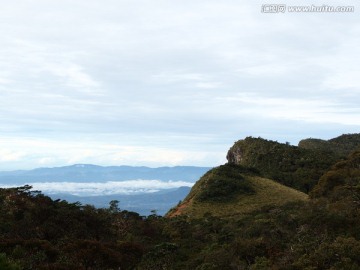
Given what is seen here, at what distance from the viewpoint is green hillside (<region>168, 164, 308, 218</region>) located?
59750 millimetres

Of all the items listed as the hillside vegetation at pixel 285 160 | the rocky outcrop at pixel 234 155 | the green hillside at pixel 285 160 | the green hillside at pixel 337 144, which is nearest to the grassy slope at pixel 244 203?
the green hillside at pixel 285 160

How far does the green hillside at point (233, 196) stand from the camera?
196ft

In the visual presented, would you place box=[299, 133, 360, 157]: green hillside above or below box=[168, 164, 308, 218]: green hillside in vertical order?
above

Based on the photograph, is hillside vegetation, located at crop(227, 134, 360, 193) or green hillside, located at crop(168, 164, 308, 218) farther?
hillside vegetation, located at crop(227, 134, 360, 193)

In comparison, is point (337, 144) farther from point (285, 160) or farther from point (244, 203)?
point (244, 203)

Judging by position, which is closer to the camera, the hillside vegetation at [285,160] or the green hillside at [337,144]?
the hillside vegetation at [285,160]

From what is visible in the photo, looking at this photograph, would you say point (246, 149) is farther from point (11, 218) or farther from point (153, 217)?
point (11, 218)

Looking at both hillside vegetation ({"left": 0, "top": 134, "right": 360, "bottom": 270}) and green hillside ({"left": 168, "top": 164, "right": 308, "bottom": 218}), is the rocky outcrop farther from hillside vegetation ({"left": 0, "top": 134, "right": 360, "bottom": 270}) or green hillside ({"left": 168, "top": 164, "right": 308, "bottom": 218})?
hillside vegetation ({"left": 0, "top": 134, "right": 360, "bottom": 270})

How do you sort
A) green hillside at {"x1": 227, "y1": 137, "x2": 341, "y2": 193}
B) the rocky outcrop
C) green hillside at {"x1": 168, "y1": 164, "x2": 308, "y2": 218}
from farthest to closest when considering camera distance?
the rocky outcrop
green hillside at {"x1": 227, "y1": 137, "x2": 341, "y2": 193}
green hillside at {"x1": 168, "y1": 164, "x2": 308, "y2": 218}

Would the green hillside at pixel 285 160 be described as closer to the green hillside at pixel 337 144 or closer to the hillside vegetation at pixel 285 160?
the hillside vegetation at pixel 285 160

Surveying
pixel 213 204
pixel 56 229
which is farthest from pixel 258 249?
pixel 213 204

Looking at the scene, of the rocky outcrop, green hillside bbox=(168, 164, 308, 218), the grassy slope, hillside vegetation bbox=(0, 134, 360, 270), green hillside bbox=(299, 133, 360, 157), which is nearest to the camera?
hillside vegetation bbox=(0, 134, 360, 270)

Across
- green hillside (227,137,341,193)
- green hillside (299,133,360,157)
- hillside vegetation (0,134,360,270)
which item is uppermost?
green hillside (299,133,360,157)

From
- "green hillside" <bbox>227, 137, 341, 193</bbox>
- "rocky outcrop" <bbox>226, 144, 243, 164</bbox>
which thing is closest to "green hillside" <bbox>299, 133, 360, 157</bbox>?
"rocky outcrop" <bbox>226, 144, 243, 164</bbox>
